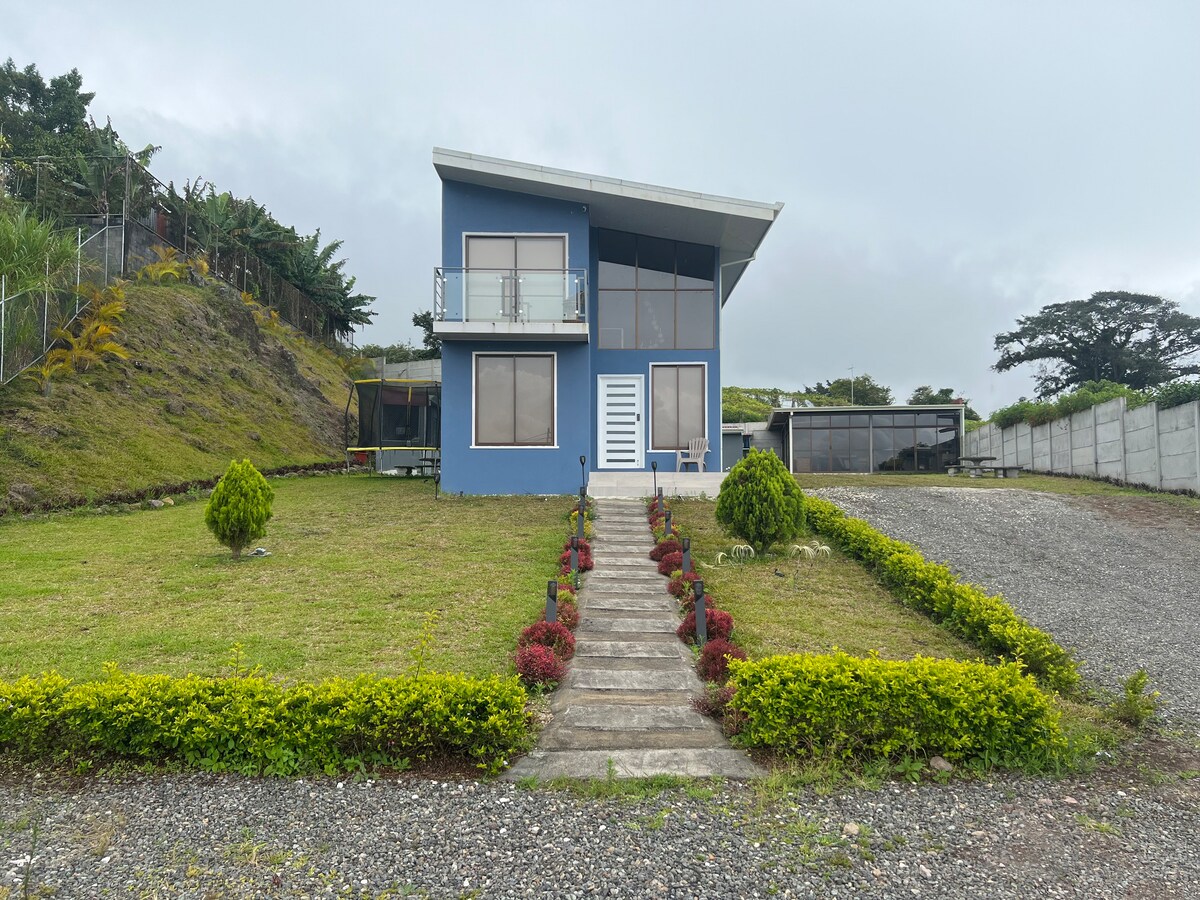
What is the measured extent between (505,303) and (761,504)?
25.9 feet

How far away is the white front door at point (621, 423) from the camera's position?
1786 centimetres

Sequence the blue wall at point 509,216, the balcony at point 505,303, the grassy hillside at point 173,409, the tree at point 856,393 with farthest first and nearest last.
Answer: the tree at point 856,393
the blue wall at point 509,216
the balcony at point 505,303
the grassy hillside at point 173,409

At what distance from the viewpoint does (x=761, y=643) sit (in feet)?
22.6

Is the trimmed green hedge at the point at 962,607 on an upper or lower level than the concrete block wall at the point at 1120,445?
lower

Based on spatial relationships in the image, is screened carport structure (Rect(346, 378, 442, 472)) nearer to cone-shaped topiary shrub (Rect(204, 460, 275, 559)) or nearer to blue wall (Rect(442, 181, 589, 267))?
blue wall (Rect(442, 181, 589, 267))

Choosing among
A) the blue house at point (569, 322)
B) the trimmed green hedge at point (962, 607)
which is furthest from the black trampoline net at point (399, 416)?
the trimmed green hedge at point (962, 607)

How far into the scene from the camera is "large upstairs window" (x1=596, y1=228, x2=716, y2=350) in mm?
18172

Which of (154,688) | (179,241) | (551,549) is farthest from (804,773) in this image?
(179,241)

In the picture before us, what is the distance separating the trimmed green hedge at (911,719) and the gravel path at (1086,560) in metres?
1.61

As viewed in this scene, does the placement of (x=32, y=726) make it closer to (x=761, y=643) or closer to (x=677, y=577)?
(x=761, y=643)

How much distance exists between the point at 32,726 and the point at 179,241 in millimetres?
26843

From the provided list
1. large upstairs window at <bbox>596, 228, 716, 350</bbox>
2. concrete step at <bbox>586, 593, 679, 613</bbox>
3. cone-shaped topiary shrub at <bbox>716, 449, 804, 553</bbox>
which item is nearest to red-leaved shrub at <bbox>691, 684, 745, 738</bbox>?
concrete step at <bbox>586, 593, 679, 613</bbox>

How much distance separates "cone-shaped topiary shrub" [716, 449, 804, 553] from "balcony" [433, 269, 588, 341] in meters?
6.20

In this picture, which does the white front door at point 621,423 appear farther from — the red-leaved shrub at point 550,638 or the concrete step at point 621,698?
the concrete step at point 621,698
